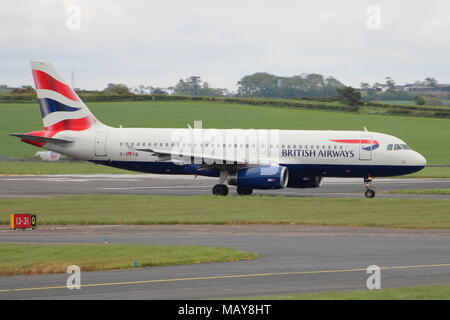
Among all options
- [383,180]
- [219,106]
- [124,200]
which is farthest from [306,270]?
[219,106]

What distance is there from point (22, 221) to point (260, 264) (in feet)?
51.8

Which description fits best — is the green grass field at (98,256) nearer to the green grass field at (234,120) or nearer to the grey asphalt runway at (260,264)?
the grey asphalt runway at (260,264)

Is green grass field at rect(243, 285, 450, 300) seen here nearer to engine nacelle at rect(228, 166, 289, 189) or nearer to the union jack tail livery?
engine nacelle at rect(228, 166, 289, 189)

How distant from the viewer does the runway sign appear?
4044 cm

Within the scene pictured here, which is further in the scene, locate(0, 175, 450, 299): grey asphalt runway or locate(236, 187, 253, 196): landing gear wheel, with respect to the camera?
locate(236, 187, 253, 196): landing gear wheel

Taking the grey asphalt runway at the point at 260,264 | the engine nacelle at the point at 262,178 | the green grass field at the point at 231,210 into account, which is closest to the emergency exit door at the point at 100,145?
the green grass field at the point at 231,210

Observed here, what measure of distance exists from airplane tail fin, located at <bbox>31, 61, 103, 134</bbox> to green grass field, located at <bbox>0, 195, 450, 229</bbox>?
409 inches

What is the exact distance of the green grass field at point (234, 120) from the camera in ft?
402

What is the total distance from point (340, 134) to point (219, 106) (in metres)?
99.0

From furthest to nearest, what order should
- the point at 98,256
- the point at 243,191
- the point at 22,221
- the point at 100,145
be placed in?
1. the point at 100,145
2. the point at 243,191
3. the point at 22,221
4. the point at 98,256

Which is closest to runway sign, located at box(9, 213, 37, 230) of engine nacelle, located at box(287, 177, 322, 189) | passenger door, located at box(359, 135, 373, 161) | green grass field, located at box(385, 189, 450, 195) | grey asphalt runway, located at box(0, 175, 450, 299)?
grey asphalt runway, located at box(0, 175, 450, 299)

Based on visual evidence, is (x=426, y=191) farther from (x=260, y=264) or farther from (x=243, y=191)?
(x=260, y=264)

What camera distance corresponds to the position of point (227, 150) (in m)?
60.6

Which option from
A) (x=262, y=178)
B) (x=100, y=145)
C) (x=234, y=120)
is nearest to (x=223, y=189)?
(x=262, y=178)
